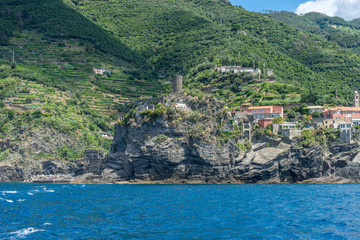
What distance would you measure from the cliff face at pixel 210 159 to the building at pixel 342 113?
41.9 ft

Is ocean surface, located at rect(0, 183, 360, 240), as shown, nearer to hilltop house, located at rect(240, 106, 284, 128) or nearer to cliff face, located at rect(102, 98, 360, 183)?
cliff face, located at rect(102, 98, 360, 183)

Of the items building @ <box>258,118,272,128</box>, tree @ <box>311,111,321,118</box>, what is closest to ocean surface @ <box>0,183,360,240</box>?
building @ <box>258,118,272,128</box>

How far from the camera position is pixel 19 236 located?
34500 mm

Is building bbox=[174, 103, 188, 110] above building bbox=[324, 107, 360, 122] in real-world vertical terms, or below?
above

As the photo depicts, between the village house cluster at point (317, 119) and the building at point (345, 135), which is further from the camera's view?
the village house cluster at point (317, 119)

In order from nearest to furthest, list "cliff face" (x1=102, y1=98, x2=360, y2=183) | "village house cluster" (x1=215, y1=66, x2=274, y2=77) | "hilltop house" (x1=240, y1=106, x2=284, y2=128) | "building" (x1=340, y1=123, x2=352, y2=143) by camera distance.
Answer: "cliff face" (x1=102, y1=98, x2=360, y2=183) → "building" (x1=340, y1=123, x2=352, y2=143) → "hilltop house" (x1=240, y1=106, x2=284, y2=128) → "village house cluster" (x1=215, y1=66, x2=274, y2=77)

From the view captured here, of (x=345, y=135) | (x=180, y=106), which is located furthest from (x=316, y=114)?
(x=180, y=106)

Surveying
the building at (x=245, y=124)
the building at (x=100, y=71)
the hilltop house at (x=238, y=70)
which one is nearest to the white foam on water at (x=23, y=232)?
the building at (x=245, y=124)

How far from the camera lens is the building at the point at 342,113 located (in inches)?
4262

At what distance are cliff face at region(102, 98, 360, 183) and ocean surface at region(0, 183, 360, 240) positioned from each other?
27.0 m

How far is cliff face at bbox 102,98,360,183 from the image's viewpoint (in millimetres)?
90000

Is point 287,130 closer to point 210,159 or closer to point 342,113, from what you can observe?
point 342,113

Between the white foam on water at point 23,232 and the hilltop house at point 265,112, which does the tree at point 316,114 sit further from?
the white foam on water at point 23,232

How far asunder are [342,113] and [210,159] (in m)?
40.1
